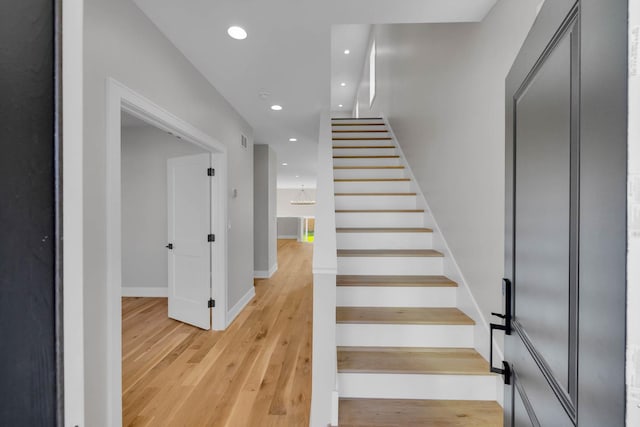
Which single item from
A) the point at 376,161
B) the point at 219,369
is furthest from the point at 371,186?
the point at 219,369

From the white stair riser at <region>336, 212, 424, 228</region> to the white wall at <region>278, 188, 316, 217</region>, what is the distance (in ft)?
45.6

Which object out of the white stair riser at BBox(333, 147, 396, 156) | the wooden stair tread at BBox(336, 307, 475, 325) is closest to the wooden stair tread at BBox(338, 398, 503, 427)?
the wooden stair tread at BBox(336, 307, 475, 325)

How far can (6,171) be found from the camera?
13.9 inches

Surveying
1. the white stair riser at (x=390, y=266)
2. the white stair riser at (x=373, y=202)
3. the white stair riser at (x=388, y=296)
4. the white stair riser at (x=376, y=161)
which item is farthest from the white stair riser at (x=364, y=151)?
the white stair riser at (x=388, y=296)

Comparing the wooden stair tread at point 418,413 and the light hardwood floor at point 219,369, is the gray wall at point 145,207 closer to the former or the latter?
the light hardwood floor at point 219,369

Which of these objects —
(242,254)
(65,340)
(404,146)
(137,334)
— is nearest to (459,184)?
(404,146)

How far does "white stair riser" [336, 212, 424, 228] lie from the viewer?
9.09 feet

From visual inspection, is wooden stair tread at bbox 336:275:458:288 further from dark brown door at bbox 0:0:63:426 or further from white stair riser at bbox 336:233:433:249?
dark brown door at bbox 0:0:63:426

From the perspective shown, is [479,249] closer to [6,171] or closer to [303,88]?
[6,171]

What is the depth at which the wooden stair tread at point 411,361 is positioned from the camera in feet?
5.25

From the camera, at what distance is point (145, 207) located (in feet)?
14.8

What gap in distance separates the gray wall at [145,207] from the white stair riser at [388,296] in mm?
3577

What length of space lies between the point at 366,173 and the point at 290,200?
45.8 ft
